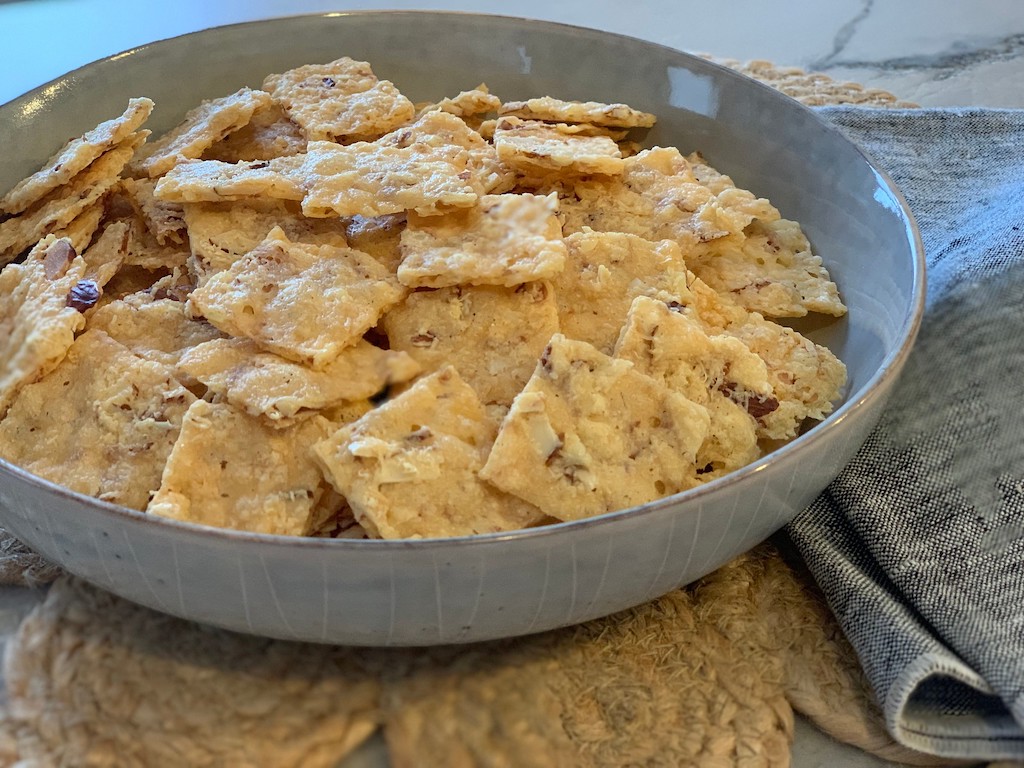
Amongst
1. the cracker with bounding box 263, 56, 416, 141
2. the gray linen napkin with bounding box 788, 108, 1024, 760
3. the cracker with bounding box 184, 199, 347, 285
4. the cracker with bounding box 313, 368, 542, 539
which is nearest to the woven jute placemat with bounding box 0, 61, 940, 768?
the gray linen napkin with bounding box 788, 108, 1024, 760

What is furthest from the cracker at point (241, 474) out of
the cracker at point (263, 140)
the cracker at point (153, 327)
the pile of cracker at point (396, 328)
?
the cracker at point (263, 140)

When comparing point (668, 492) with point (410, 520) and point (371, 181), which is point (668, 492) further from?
point (371, 181)

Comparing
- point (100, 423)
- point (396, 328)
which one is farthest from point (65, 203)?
point (396, 328)

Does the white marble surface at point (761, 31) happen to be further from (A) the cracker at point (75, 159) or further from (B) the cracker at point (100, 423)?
(B) the cracker at point (100, 423)

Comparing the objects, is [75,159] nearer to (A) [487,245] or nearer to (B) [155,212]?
(B) [155,212]

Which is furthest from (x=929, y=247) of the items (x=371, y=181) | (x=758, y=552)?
(x=371, y=181)
